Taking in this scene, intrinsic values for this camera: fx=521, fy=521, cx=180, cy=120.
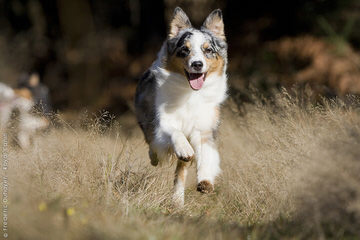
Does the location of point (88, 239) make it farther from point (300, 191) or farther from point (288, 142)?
point (288, 142)

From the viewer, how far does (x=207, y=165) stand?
6.01m

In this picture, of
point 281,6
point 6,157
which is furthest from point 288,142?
point 281,6

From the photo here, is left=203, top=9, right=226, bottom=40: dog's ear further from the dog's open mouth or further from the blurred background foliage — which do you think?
the blurred background foliage

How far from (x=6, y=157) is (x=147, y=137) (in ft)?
6.69

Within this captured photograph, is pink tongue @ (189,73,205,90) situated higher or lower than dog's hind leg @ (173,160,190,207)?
higher

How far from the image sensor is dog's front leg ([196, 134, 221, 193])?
18.9ft

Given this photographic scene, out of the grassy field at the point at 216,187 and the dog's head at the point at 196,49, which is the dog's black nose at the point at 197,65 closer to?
the dog's head at the point at 196,49

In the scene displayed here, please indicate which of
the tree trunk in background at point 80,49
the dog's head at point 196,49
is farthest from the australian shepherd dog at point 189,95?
the tree trunk in background at point 80,49

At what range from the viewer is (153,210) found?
5.28m

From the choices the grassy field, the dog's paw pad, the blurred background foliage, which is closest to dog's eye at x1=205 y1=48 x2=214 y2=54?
the grassy field

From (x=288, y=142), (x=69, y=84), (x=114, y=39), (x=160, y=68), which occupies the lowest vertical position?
(x=69, y=84)

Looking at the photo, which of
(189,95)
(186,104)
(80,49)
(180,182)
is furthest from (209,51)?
(80,49)

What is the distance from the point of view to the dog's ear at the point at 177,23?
263 inches

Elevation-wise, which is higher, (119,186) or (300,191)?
(300,191)
